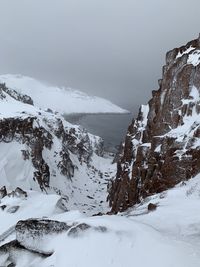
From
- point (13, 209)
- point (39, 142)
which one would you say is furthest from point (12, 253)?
point (39, 142)

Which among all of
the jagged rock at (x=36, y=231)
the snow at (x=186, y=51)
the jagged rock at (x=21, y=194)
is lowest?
the jagged rock at (x=21, y=194)

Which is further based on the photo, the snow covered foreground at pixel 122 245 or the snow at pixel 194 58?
the snow at pixel 194 58

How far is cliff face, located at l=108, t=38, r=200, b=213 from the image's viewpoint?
167 feet

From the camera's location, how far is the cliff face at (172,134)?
51.0m

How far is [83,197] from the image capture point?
11062cm

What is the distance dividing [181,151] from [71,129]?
125882 mm

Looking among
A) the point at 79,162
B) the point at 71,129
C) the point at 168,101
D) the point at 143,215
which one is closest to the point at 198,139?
the point at 168,101

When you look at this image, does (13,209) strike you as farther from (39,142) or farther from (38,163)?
(39,142)

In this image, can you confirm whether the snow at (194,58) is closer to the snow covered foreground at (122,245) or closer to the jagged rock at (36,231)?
the snow covered foreground at (122,245)

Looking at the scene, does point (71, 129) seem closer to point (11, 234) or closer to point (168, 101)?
point (168, 101)

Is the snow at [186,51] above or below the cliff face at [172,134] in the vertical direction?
above

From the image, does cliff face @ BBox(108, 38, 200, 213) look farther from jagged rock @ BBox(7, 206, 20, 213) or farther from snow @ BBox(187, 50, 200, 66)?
jagged rock @ BBox(7, 206, 20, 213)

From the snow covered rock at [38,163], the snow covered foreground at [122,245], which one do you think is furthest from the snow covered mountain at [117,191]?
the snow covered rock at [38,163]

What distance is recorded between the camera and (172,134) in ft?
193
